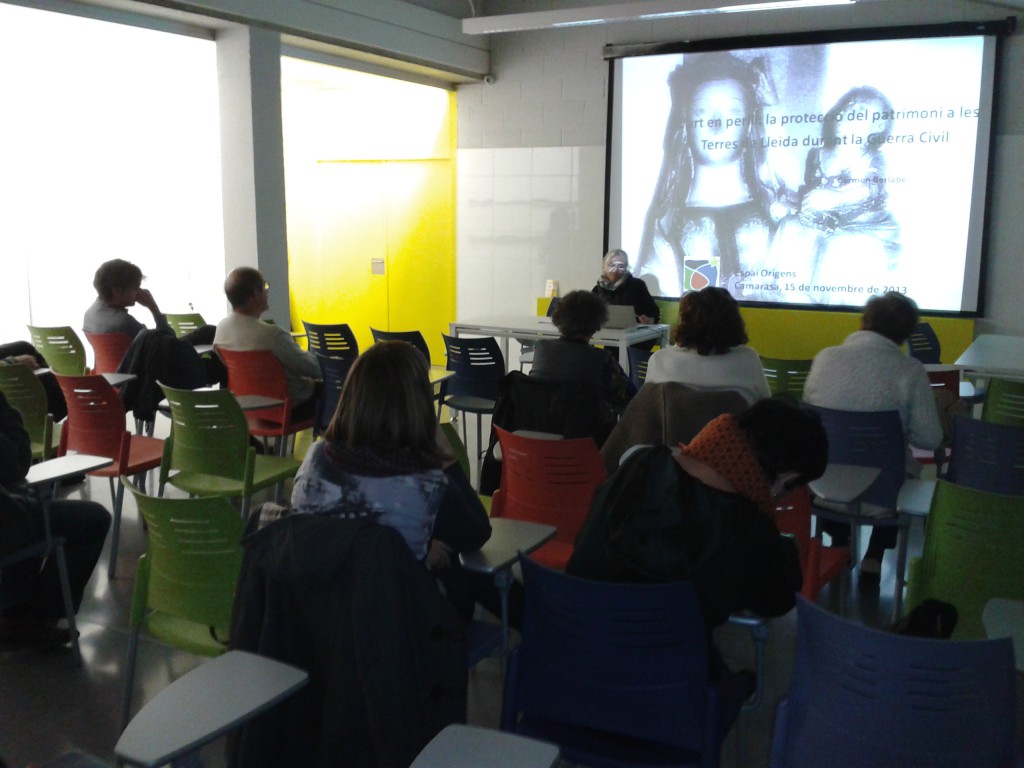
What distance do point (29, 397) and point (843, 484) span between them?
346 centimetres

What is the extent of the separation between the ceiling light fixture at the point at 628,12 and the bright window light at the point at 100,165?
2251mm

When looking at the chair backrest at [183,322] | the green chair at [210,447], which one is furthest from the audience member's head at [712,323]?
the chair backrest at [183,322]

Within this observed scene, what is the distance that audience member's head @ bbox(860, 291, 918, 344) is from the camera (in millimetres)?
3721

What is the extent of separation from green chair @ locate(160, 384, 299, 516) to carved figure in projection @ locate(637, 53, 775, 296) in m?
5.43

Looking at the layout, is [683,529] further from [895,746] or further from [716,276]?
[716,276]

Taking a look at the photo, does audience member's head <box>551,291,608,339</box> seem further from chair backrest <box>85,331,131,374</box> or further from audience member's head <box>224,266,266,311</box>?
chair backrest <box>85,331,131,374</box>

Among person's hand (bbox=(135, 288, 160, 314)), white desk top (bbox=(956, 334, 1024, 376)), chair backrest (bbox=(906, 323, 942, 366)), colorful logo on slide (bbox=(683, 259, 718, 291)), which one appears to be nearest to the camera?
white desk top (bbox=(956, 334, 1024, 376))

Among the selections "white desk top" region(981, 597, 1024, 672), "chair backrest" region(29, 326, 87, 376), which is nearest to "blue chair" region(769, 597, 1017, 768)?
"white desk top" region(981, 597, 1024, 672)

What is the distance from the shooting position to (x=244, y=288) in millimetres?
5004

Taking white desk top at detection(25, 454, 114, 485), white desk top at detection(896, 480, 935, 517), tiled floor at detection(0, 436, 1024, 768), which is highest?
white desk top at detection(25, 454, 114, 485)

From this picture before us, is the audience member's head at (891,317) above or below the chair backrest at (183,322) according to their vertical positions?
above

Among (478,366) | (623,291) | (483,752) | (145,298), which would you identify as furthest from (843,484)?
(623,291)

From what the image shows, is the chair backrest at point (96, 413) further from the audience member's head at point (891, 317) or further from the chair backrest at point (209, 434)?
the audience member's head at point (891, 317)

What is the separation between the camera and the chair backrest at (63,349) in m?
5.67
